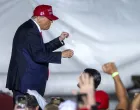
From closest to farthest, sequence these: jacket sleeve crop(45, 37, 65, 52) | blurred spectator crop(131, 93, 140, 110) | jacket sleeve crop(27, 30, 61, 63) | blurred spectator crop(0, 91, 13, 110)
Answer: blurred spectator crop(131, 93, 140, 110) < jacket sleeve crop(27, 30, 61, 63) < jacket sleeve crop(45, 37, 65, 52) < blurred spectator crop(0, 91, 13, 110)

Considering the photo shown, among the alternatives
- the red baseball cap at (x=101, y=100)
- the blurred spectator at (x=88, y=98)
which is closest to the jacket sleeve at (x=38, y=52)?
the red baseball cap at (x=101, y=100)

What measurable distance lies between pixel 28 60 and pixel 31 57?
0.03 metres

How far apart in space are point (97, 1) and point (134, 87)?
3.01 feet

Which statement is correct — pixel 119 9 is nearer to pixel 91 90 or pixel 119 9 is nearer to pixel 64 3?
pixel 64 3

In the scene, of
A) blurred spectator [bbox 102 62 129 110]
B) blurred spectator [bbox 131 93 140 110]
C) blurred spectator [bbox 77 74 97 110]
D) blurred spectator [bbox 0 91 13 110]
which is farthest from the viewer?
blurred spectator [bbox 0 91 13 110]

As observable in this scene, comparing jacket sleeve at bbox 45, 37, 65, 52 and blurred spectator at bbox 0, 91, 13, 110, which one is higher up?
jacket sleeve at bbox 45, 37, 65, 52

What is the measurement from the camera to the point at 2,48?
521cm

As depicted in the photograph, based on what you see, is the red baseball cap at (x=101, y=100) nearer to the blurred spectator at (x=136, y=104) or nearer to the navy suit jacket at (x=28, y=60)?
the blurred spectator at (x=136, y=104)

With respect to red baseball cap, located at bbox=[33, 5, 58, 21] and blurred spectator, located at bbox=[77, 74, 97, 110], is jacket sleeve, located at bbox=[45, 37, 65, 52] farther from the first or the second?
blurred spectator, located at bbox=[77, 74, 97, 110]

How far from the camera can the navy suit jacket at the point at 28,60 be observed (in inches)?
160

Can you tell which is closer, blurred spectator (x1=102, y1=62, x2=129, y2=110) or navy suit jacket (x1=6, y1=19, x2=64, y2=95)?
blurred spectator (x1=102, y1=62, x2=129, y2=110)

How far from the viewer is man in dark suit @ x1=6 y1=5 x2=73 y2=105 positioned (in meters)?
4.05

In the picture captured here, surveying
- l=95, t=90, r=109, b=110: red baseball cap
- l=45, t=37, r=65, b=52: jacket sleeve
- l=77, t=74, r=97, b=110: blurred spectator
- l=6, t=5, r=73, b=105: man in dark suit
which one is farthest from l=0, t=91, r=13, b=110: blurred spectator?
l=77, t=74, r=97, b=110: blurred spectator

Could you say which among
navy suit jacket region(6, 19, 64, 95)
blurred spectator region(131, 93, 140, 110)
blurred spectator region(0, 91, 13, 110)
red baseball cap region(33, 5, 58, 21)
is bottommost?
blurred spectator region(131, 93, 140, 110)
